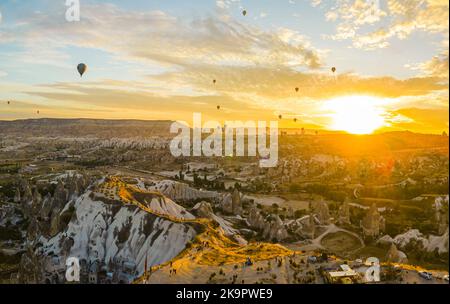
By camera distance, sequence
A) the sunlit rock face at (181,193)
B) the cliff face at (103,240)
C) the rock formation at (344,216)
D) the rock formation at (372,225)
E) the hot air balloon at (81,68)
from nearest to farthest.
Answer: the cliff face at (103,240)
the hot air balloon at (81,68)
the rock formation at (372,225)
the rock formation at (344,216)
the sunlit rock face at (181,193)

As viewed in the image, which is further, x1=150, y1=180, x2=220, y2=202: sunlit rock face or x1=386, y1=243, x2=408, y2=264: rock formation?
x1=150, y1=180, x2=220, y2=202: sunlit rock face

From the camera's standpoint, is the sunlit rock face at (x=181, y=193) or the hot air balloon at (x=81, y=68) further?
the sunlit rock face at (x=181, y=193)

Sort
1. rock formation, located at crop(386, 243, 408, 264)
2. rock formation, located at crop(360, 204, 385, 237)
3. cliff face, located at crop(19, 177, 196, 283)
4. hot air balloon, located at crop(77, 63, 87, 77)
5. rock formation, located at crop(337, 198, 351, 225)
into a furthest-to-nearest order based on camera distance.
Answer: rock formation, located at crop(337, 198, 351, 225)
rock formation, located at crop(360, 204, 385, 237)
hot air balloon, located at crop(77, 63, 87, 77)
rock formation, located at crop(386, 243, 408, 264)
cliff face, located at crop(19, 177, 196, 283)

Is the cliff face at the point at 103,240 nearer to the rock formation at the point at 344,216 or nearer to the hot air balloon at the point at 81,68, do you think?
the hot air balloon at the point at 81,68

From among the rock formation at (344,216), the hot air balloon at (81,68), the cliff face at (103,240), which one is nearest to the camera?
the cliff face at (103,240)

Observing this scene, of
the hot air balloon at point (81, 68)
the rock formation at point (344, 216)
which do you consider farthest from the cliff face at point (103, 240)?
the rock formation at point (344, 216)

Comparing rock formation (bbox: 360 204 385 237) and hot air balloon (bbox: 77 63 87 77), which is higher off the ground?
hot air balloon (bbox: 77 63 87 77)

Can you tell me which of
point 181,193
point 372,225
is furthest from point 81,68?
point 372,225

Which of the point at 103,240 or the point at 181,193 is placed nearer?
the point at 103,240

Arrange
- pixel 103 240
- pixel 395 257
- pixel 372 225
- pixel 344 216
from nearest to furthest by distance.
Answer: pixel 395 257 → pixel 103 240 → pixel 372 225 → pixel 344 216

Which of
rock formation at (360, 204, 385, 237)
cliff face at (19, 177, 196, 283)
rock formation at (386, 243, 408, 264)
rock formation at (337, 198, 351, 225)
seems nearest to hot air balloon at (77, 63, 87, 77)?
cliff face at (19, 177, 196, 283)

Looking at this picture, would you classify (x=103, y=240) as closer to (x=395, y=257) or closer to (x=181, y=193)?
(x=395, y=257)

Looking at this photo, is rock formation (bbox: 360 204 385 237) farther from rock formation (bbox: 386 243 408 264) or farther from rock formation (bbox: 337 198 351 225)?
rock formation (bbox: 386 243 408 264)
